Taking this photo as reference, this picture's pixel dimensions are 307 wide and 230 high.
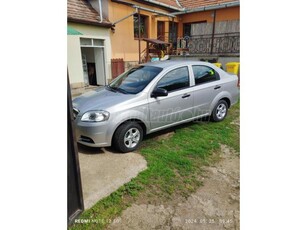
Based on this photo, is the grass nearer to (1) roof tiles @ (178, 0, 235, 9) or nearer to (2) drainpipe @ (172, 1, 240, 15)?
(2) drainpipe @ (172, 1, 240, 15)

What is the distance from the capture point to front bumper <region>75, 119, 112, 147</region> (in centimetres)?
328

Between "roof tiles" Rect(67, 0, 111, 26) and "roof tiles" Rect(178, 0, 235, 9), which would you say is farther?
"roof tiles" Rect(178, 0, 235, 9)

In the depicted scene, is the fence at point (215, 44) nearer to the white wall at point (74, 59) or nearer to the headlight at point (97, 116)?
the white wall at point (74, 59)

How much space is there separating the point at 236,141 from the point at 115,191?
2643 millimetres

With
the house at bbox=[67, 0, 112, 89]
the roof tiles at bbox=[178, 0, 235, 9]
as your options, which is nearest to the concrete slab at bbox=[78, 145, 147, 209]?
the house at bbox=[67, 0, 112, 89]

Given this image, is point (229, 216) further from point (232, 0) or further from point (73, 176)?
point (232, 0)

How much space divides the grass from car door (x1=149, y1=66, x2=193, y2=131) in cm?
41

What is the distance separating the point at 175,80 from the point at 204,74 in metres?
0.86

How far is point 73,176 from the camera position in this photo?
2180 millimetres

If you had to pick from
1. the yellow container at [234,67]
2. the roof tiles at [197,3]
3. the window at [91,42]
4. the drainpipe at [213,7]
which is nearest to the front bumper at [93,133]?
the yellow container at [234,67]

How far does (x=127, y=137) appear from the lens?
141 inches

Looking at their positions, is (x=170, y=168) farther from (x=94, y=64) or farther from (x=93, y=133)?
(x=94, y=64)

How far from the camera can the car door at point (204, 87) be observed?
439cm

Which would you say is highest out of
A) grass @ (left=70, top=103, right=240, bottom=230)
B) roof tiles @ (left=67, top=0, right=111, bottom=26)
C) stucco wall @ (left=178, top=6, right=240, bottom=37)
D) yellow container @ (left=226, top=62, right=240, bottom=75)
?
stucco wall @ (left=178, top=6, right=240, bottom=37)
